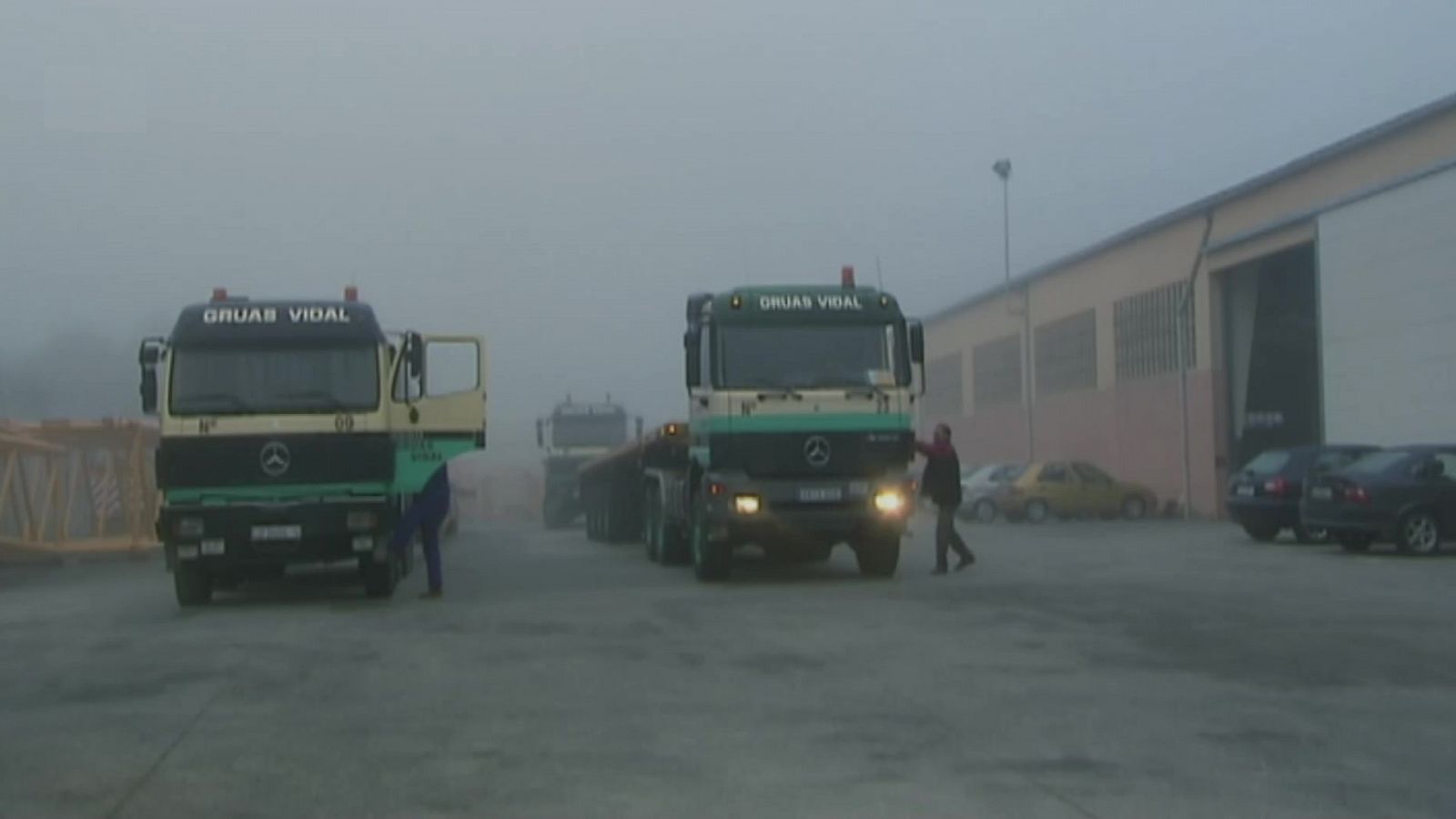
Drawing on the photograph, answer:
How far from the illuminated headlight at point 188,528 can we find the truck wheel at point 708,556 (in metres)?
5.47

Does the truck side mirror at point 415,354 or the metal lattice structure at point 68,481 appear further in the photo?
the metal lattice structure at point 68,481

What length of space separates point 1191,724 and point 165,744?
555 cm

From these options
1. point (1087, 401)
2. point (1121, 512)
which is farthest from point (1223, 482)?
point (1087, 401)

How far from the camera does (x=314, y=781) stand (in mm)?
7941

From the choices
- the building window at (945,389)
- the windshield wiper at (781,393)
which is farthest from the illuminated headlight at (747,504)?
the building window at (945,389)

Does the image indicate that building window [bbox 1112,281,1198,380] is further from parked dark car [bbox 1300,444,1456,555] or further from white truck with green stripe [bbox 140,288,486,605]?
white truck with green stripe [bbox 140,288,486,605]

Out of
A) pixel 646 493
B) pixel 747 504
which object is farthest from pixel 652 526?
pixel 747 504

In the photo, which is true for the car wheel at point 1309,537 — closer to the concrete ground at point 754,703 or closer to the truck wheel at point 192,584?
the concrete ground at point 754,703

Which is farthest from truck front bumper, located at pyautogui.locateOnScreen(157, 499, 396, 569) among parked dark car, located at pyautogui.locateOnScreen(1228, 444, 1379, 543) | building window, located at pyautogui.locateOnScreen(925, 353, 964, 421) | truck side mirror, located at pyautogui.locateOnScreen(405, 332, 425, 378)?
building window, located at pyautogui.locateOnScreen(925, 353, 964, 421)

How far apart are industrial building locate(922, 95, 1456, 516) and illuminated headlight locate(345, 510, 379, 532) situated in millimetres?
20300

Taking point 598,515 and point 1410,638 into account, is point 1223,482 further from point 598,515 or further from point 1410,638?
point 1410,638

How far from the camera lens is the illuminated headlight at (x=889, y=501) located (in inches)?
724

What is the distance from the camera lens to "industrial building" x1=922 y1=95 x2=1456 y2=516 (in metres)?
30.5

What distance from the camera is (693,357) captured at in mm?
19469
